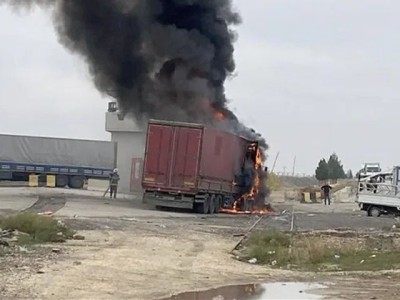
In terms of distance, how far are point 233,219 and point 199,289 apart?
19212 millimetres

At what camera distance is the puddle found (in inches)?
461

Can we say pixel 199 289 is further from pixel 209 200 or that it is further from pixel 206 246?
pixel 209 200

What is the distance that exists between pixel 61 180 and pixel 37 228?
38.8 meters

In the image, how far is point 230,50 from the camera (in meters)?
39.1

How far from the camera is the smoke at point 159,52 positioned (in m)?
36.1

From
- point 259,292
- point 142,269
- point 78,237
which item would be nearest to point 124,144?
point 78,237

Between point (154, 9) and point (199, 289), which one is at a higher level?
point (154, 9)

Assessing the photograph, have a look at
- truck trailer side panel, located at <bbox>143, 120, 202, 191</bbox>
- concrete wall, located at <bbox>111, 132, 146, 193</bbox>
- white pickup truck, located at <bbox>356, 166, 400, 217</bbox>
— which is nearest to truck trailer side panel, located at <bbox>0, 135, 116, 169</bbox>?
concrete wall, located at <bbox>111, 132, 146, 193</bbox>

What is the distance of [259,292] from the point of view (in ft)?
40.7

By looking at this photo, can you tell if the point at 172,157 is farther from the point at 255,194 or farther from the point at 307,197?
the point at 307,197

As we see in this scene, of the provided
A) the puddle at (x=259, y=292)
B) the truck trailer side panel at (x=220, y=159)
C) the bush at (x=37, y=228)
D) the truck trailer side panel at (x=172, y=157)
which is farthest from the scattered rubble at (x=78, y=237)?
the truck trailer side panel at (x=220, y=159)

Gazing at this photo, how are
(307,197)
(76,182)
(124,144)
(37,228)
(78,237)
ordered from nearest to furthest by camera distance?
(37,228)
(78,237)
(76,182)
(307,197)
(124,144)

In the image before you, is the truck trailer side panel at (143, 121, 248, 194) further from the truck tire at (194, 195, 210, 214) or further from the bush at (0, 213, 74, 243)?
the bush at (0, 213, 74, 243)

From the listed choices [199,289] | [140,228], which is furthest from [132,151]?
[199,289]
